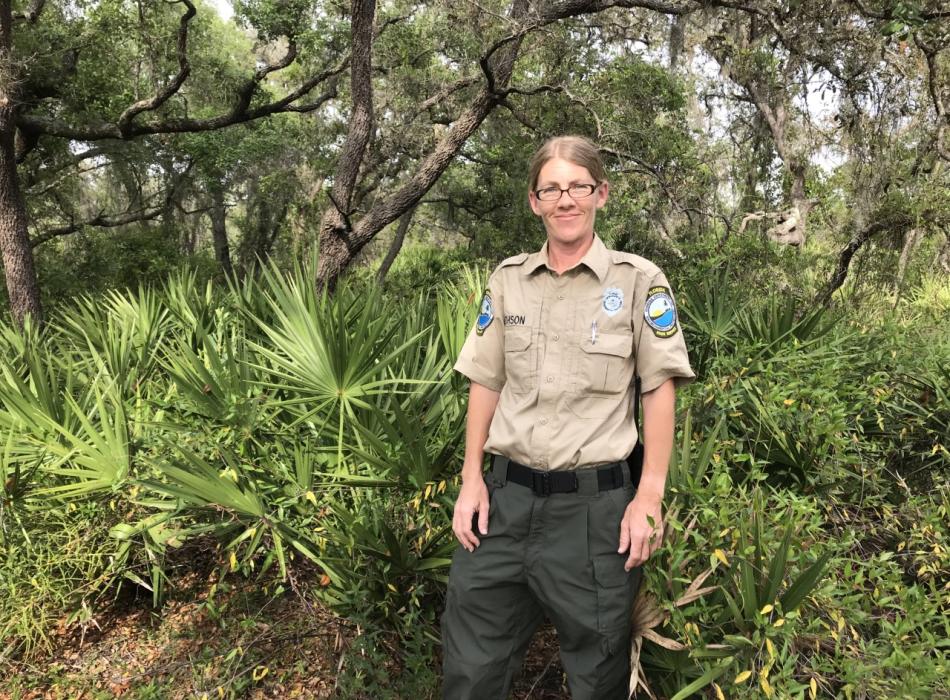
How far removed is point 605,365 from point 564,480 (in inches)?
15.0

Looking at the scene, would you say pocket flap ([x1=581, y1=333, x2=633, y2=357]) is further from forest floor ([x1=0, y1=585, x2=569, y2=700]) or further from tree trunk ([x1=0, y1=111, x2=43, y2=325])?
tree trunk ([x1=0, y1=111, x2=43, y2=325])

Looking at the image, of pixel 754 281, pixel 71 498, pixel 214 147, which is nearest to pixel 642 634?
pixel 71 498

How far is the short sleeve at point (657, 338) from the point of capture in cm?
197

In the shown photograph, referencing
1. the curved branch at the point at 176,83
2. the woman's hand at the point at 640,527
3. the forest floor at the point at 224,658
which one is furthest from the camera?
the curved branch at the point at 176,83

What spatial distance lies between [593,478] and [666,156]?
25.4ft

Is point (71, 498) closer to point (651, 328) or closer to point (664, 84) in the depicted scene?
point (651, 328)

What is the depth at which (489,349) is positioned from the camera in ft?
7.42

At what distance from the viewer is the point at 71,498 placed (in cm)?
365

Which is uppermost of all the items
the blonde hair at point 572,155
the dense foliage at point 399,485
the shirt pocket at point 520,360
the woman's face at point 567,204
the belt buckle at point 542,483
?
the blonde hair at point 572,155

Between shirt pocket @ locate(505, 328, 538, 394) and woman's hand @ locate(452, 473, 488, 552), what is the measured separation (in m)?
0.34

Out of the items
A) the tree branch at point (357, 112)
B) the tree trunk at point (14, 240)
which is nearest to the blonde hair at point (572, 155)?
the tree branch at point (357, 112)

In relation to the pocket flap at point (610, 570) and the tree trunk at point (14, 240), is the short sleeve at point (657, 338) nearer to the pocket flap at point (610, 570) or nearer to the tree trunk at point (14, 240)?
the pocket flap at point (610, 570)

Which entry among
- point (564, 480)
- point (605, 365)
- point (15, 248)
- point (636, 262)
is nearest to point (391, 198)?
point (15, 248)

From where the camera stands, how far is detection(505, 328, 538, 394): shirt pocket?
2.14 m
